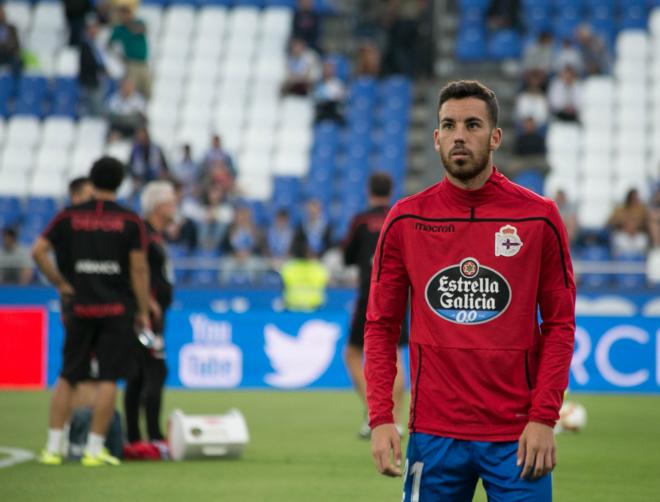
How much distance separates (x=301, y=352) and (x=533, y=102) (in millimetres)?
7913

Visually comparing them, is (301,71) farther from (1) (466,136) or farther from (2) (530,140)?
(1) (466,136)

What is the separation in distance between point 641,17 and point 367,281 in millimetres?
15462

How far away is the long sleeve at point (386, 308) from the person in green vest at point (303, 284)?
14.4 meters

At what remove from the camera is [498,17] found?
82.8 feet

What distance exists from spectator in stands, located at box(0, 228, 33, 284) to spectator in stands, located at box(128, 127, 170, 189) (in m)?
2.98

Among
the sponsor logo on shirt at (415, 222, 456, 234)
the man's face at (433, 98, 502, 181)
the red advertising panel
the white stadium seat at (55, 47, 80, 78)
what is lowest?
the red advertising panel

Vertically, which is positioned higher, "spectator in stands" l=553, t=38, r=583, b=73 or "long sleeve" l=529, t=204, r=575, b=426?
"spectator in stands" l=553, t=38, r=583, b=73

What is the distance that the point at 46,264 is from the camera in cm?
983

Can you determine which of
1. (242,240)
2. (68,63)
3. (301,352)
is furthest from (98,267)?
(68,63)

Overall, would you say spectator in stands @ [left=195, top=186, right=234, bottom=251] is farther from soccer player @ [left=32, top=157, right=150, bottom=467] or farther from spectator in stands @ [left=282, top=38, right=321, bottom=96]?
soccer player @ [left=32, top=157, right=150, bottom=467]

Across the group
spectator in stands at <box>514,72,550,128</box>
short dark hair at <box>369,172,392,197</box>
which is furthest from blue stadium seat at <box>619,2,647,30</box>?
short dark hair at <box>369,172,392,197</box>

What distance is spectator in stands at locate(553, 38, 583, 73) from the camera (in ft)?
78.6

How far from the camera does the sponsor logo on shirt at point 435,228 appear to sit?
4.58m

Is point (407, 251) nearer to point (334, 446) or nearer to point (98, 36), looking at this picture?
point (334, 446)
